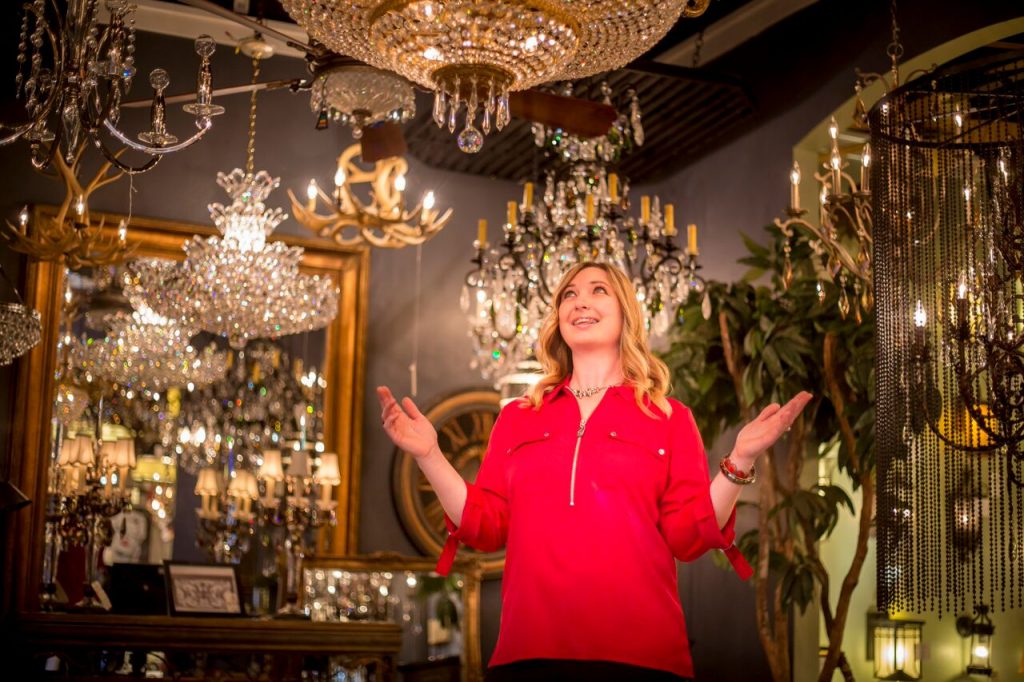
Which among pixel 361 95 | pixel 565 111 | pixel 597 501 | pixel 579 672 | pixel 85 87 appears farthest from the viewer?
pixel 361 95

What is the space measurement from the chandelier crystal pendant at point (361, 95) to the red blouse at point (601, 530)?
2.17m

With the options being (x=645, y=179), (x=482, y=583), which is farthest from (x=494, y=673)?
(x=645, y=179)

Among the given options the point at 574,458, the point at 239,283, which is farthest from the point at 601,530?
the point at 239,283

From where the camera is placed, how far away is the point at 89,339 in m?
6.38

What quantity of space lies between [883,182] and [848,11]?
2.42 m

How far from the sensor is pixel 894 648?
8.98 metres

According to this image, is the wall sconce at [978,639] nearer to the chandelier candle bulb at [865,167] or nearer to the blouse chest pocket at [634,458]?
the chandelier candle bulb at [865,167]

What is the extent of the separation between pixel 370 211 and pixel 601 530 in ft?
14.2

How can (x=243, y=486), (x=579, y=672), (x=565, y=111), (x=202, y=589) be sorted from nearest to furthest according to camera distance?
1. (x=579, y=672)
2. (x=565, y=111)
3. (x=202, y=589)
4. (x=243, y=486)

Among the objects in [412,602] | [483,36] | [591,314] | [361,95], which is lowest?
[412,602]

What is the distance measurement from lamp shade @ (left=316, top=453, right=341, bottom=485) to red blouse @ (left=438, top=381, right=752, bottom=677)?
3.92 m

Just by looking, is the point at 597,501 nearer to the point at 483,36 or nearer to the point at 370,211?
the point at 483,36

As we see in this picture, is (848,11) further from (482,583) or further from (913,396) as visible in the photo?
(482,583)

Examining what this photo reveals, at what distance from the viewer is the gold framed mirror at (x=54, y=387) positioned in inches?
242
